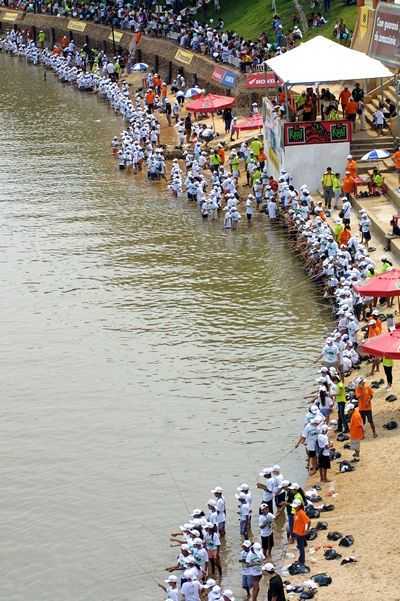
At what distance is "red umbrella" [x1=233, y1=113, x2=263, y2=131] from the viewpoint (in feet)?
173

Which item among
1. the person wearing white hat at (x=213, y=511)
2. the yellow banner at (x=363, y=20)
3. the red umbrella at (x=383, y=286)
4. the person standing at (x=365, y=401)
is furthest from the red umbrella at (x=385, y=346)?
the yellow banner at (x=363, y=20)

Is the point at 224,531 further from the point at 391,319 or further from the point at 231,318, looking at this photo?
the point at 231,318

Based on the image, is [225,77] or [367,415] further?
[225,77]

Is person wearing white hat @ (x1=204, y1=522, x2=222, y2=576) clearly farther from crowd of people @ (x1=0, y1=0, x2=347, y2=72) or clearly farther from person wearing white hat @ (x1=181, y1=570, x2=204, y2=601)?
crowd of people @ (x1=0, y1=0, x2=347, y2=72)

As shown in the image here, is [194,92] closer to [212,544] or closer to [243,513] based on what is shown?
→ [243,513]

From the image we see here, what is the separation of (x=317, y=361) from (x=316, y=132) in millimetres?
13682

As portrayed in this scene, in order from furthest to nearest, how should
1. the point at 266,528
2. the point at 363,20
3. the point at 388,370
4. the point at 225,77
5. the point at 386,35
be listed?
the point at 225,77, the point at 363,20, the point at 386,35, the point at 388,370, the point at 266,528

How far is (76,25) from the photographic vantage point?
86062 mm

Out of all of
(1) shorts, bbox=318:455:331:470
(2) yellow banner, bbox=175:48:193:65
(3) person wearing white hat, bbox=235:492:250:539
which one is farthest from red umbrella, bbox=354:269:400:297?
(2) yellow banner, bbox=175:48:193:65

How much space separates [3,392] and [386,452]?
10.1 m

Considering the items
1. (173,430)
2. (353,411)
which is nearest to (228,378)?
(173,430)

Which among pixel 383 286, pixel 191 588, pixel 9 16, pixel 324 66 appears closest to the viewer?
pixel 191 588

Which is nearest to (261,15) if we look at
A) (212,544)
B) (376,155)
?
(376,155)

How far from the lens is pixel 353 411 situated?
28.0 metres
